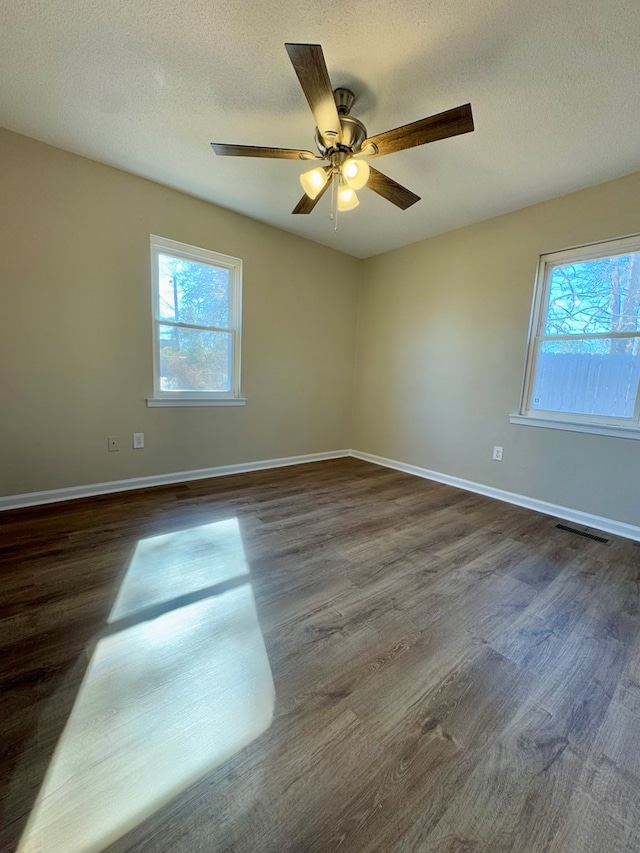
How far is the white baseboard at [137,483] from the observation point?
265 centimetres

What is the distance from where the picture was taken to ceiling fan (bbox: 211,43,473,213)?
1.45 meters

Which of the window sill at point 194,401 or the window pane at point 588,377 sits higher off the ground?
the window pane at point 588,377

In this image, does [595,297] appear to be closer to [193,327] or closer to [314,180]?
[314,180]

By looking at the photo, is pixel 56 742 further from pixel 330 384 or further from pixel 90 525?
pixel 330 384

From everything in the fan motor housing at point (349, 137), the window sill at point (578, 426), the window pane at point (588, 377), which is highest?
the fan motor housing at point (349, 137)

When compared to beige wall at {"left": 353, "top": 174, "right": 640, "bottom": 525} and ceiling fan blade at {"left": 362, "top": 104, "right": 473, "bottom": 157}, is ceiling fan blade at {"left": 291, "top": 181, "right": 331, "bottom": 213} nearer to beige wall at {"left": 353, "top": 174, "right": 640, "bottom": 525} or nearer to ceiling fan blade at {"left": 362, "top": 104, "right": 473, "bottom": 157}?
ceiling fan blade at {"left": 362, "top": 104, "right": 473, "bottom": 157}

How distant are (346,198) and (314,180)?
0.77 ft

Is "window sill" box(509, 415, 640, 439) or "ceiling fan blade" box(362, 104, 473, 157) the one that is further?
"window sill" box(509, 415, 640, 439)

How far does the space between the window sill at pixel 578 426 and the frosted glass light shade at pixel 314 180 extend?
250 cm

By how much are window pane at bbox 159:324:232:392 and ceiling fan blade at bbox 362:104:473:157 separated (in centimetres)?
217

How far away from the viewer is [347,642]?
4.75ft

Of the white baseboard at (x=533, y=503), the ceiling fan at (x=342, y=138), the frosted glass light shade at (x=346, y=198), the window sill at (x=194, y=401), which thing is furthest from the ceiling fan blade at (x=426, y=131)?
the white baseboard at (x=533, y=503)

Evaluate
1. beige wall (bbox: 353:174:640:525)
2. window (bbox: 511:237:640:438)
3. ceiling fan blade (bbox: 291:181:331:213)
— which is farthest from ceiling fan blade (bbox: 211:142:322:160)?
window (bbox: 511:237:640:438)

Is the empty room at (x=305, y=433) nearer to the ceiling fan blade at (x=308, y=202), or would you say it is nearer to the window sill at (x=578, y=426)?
the window sill at (x=578, y=426)
